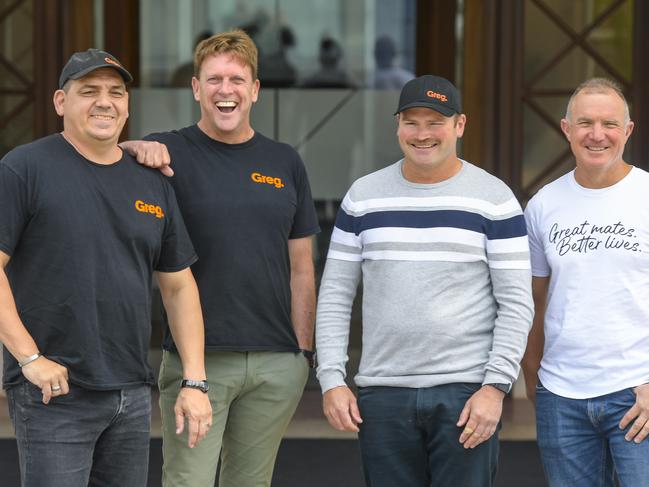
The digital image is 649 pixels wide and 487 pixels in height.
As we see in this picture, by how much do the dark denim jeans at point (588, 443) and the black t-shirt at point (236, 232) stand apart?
86 centimetres

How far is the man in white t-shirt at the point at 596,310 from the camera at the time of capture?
131 inches

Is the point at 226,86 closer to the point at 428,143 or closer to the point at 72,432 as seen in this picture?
the point at 428,143

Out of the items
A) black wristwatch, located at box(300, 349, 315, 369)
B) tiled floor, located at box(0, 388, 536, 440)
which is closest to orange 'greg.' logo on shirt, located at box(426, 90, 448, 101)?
black wristwatch, located at box(300, 349, 315, 369)

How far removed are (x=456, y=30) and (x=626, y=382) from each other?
17.8 feet

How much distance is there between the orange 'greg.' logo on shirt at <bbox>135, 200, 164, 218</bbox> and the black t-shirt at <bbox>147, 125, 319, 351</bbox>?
11.3 inches

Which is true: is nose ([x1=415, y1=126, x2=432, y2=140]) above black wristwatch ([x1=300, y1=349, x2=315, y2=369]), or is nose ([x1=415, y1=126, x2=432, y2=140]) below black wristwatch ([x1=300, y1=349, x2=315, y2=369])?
above

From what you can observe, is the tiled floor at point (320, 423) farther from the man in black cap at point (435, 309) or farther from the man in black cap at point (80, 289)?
the man in black cap at point (80, 289)

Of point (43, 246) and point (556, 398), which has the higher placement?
point (43, 246)

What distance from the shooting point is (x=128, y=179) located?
3230 mm

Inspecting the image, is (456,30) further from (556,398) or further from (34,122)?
(556,398)

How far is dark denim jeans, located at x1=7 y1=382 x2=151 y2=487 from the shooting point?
307 cm

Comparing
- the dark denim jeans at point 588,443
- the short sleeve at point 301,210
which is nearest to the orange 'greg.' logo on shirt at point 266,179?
the short sleeve at point 301,210

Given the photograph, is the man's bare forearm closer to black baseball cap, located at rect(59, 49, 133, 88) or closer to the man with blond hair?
the man with blond hair

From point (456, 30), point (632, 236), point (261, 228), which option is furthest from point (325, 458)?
point (456, 30)
